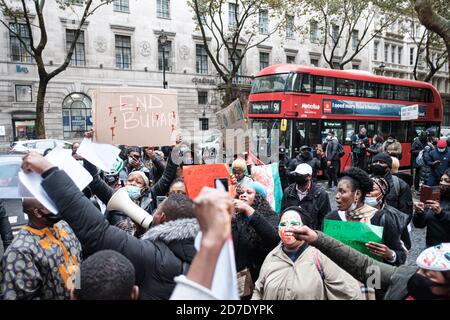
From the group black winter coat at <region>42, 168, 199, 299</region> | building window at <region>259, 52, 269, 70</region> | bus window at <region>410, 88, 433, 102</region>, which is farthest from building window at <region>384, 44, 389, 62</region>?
black winter coat at <region>42, 168, 199, 299</region>

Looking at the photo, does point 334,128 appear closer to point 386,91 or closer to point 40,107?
point 386,91

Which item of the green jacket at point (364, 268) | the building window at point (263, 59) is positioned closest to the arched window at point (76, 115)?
the building window at point (263, 59)

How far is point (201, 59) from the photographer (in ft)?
98.5

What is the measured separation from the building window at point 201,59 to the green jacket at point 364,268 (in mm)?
28818

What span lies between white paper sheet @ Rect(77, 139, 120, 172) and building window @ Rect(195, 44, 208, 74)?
Answer: 27999 mm

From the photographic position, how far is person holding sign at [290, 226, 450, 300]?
72.6 inches

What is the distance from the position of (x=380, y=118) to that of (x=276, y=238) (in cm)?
1491

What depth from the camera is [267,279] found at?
2297 millimetres

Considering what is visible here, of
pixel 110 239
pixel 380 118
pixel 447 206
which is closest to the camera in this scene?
pixel 110 239

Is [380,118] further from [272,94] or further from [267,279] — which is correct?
[267,279]

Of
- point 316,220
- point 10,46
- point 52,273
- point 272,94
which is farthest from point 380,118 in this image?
point 10,46

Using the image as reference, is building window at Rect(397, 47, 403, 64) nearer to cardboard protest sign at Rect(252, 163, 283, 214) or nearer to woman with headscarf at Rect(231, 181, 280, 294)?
cardboard protest sign at Rect(252, 163, 283, 214)

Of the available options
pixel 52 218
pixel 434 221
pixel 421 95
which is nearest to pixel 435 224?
pixel 434 221

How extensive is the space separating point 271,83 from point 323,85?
6.57 ft
